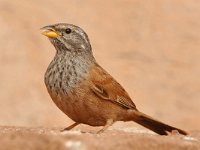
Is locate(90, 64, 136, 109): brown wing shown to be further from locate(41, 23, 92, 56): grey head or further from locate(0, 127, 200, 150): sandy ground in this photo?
locate(0, 127, 200, 150): sandy ground

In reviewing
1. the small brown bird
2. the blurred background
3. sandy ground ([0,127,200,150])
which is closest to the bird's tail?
the small brown bird

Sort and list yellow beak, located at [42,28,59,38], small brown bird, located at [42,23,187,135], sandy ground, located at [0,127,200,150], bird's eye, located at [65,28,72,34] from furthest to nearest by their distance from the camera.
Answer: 1. bird's eye, located at [65,28,72,34]
2. yellow beak, located at [42,28,59,38]
3. small brown bird, located at [42,23,187,135]
4. sandy ground, located at [0,127,200,150]

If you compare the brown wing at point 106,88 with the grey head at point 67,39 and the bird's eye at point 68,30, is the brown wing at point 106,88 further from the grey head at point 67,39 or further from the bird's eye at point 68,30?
the bird's eye at point 68,30

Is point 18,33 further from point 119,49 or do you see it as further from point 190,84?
point 190,84

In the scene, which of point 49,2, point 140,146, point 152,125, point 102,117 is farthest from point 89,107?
point 49,2

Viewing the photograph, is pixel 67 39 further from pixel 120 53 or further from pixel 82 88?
pixel 120 53

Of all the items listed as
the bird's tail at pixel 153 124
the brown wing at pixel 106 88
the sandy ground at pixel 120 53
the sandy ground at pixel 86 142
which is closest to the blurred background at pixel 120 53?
the sandy ground at pixel 120 53
